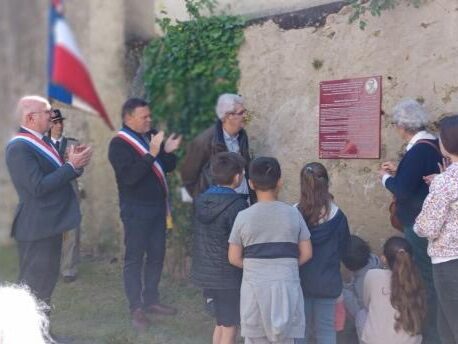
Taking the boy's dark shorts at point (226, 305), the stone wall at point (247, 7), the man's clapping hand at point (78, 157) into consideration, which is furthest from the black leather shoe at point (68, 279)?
the boy's dark shorts at point (226, 305)

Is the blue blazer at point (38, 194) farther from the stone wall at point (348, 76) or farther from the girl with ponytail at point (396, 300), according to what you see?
the girl with ponytail at point (396, 300)

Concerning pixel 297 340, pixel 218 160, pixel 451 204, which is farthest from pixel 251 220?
pixel 451 204

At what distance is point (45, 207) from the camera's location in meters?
5.42

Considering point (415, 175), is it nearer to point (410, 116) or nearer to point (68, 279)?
point (410, 116)

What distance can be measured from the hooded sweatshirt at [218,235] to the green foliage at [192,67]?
90.1 inches

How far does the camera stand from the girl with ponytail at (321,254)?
4.86m

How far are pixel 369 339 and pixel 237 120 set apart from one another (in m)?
1.92

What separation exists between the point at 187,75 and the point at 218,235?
2.80 m

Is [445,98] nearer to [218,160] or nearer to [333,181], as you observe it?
[333,181]

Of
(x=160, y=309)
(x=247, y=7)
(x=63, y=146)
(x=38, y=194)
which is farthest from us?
(x=247, y=7)

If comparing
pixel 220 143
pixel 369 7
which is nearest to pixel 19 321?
pixel 220 143

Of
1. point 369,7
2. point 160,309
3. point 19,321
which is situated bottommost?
point 160,309

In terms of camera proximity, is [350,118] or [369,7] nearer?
[369,7]

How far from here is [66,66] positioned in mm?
3508
